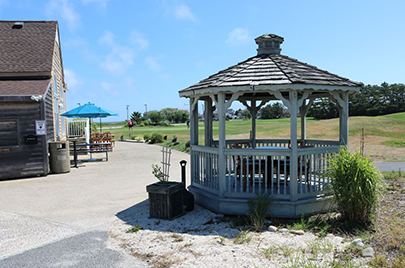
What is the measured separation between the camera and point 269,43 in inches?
326

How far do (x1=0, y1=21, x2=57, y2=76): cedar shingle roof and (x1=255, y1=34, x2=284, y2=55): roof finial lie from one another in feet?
33.3

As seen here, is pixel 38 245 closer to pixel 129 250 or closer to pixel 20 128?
pixel 129 250

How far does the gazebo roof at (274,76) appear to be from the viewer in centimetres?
633

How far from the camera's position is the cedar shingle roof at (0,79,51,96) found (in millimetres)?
11773

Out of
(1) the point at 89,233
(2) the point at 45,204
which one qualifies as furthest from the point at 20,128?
(1) the point at 89,233

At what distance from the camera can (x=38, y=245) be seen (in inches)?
210

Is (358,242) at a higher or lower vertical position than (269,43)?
lower

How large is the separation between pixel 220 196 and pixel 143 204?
2022mm

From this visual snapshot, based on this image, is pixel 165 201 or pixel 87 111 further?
pixel 87 111

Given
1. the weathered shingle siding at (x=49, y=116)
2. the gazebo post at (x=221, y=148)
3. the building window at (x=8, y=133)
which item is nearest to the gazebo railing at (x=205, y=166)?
the gazebo post at (x=221, y=148)

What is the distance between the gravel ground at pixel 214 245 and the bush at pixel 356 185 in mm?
835

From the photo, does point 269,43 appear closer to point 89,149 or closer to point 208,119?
point 208,119

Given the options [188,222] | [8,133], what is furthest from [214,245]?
[8,133]

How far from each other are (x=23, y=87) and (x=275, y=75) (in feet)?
33.2
